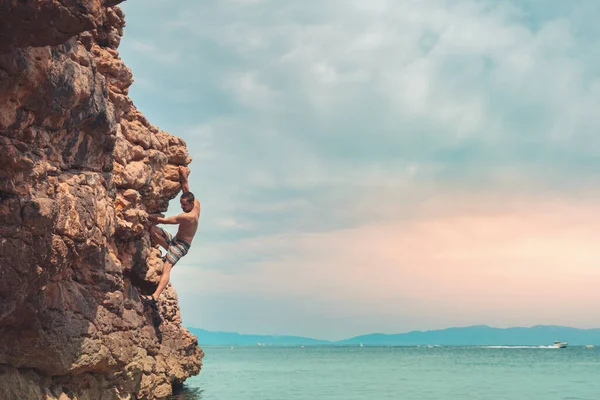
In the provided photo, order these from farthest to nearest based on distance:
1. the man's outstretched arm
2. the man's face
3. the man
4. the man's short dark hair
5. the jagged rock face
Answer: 1. the man's outstretched arm
2. the man's short dark hair
3. the man's face
4. the man
5. the jagged rock face

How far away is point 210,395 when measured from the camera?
28.5 m

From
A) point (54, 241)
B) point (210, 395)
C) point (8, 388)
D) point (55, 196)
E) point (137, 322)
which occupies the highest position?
point (55, 196)

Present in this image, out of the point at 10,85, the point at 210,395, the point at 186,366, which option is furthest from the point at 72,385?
the point at 210,395

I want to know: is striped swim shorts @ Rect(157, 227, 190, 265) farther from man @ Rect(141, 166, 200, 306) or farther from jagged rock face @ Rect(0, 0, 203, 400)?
jagged rock face @ Rect(0, 0, 203, 400)

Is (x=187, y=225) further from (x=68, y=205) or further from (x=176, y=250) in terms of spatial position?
(x=68, y=205)

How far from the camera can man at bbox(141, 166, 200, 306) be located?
55.1 ft

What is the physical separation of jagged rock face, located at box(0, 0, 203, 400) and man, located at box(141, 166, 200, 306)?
2.00 feet

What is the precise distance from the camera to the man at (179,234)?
1678cm

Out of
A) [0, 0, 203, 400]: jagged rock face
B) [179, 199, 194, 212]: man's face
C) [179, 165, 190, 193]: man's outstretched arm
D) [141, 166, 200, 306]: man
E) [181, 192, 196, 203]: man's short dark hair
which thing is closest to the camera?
[0, 0, 203, 400]: jagged rock face

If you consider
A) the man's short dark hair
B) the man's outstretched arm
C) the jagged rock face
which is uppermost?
the man's outstretched arm

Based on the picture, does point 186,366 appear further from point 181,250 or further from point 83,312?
point 83,312

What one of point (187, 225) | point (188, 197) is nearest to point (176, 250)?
point (187, 225)

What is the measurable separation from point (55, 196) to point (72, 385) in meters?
4.49

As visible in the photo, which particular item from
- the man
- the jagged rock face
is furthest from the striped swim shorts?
the jagged rock face
